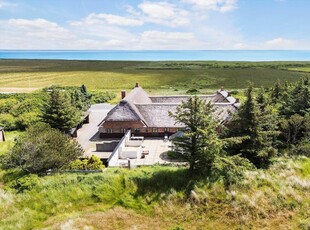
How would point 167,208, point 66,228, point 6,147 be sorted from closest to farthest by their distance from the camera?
point 66,228
point 167,208
point 6,147

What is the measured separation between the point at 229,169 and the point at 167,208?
592 cm

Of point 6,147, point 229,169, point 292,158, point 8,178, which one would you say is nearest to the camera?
point 229,169

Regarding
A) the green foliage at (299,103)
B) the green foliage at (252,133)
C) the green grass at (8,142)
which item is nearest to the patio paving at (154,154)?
the green foliage at (252,133)

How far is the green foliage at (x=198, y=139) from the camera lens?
2161cm

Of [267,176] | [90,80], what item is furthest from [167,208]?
[90,80]

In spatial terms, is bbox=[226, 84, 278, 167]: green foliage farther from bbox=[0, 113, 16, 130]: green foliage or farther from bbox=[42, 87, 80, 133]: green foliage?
bbox=[0, 113, 16, 130]: green foliage

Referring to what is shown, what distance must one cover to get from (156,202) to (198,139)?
19.2ft

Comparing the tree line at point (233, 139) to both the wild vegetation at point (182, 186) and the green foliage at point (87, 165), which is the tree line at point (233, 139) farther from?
the green foliage at point (87, 165)

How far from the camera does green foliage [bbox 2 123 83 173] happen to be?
23344 mm

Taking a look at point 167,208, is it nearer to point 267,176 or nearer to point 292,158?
point 267,176

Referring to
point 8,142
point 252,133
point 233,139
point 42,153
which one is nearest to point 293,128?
point 252,133

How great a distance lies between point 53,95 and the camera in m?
34.6

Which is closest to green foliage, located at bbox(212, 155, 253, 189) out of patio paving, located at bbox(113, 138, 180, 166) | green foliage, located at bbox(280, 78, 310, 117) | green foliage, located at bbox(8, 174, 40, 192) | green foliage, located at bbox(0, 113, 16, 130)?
patio paving, located at bbox(113, 138, 180, 166)

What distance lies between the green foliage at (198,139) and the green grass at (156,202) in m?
1.45
